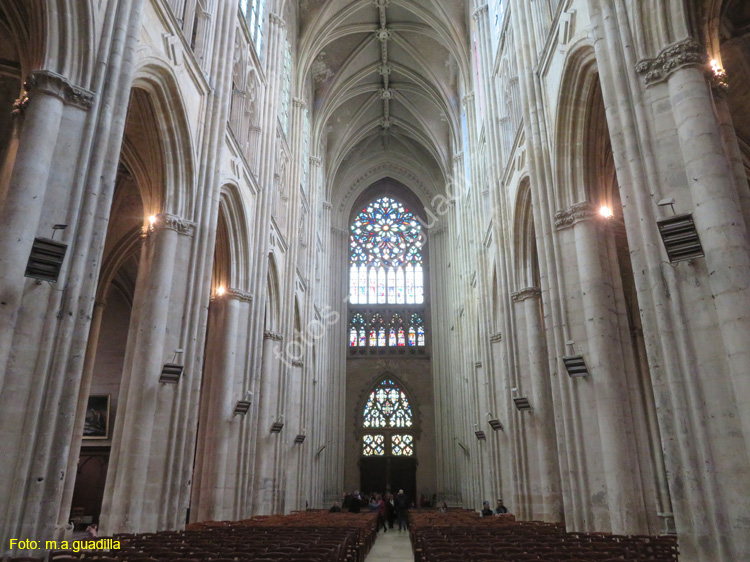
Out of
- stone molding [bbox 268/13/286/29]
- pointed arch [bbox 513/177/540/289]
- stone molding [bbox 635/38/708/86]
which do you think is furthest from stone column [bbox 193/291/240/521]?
stone molding [bbox 635/38/708/86]

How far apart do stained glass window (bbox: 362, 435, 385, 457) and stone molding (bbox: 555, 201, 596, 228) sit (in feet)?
86.8

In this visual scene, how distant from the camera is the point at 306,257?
94.6 feet

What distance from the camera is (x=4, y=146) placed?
13742mm

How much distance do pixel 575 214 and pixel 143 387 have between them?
9412 millimetres

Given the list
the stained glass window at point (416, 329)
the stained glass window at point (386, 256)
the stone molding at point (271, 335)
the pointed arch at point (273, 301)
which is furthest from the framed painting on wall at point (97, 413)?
the stained glass window at point (416, 329)

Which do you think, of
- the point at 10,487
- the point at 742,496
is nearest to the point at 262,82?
the point at 10,487

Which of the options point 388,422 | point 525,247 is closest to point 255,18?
point 525,247

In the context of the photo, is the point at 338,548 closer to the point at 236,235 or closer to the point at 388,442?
the point at 236,235

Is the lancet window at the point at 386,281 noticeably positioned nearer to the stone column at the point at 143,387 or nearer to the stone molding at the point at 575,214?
the stone molding at the point at 575,214

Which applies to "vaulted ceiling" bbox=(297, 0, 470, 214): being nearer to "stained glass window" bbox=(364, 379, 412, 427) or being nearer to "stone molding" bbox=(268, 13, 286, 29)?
"stone molding" bbox=(268, 13, 286, 29)

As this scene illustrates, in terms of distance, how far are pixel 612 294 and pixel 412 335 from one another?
27.3 meters

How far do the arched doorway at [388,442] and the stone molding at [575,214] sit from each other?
26107 millimetres

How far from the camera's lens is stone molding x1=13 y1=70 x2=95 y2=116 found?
7.79 meters

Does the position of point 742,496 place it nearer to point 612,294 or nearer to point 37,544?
point 612,294
